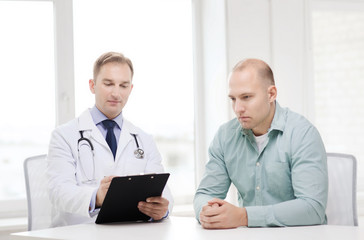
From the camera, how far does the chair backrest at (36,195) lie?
2594 mm

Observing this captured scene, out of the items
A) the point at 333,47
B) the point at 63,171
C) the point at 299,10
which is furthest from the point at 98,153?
the point at 333,47

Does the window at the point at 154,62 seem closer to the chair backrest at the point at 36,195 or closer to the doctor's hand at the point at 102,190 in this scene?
the chair backrest at the point at 36,195

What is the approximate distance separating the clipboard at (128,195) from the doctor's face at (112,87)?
552 millimetres

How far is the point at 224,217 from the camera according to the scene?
2.05m

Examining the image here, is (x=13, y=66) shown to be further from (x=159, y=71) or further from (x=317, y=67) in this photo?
(x=317, y=67)

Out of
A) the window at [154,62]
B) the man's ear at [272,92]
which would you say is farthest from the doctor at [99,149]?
the window at [154,62]

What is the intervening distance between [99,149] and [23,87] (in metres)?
1.46

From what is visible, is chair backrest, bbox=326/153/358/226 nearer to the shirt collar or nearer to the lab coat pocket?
the lab coat pocket

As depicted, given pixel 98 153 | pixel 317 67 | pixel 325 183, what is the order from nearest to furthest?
pixel 325 183, pixel 98 153, pixel 317 67

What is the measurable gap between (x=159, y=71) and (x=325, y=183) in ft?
6.92

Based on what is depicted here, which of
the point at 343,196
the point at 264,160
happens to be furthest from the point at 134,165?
the point at 343,196

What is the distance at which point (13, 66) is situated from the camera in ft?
12.4

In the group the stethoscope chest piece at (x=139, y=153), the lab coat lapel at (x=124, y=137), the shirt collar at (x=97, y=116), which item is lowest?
the stethoscope chest piece at (x=139, y=153)

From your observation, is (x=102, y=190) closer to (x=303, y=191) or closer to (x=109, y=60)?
(x=109, y=60)
